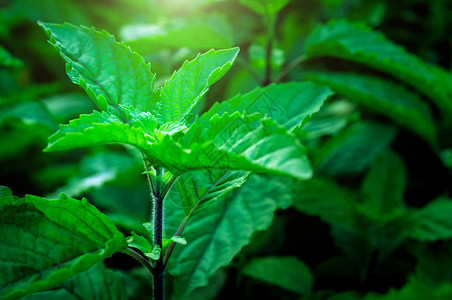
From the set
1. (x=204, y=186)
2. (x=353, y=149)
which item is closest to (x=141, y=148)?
(x=204, y=186)

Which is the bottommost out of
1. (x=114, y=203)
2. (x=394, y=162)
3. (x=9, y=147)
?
(x=394, y=162)

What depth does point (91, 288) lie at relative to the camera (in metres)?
1.04

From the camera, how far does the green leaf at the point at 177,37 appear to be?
1.47 meters

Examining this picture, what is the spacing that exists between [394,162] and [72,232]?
1.18 meters

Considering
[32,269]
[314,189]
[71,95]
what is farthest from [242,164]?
[71,95]

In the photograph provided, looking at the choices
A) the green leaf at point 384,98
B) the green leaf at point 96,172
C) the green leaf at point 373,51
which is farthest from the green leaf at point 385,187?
the green leaf at point 96,172

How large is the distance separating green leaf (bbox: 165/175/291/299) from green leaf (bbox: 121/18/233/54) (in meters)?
0.61

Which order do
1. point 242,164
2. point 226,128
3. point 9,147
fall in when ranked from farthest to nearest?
1. point 9,147
2. point 226,128
3. point 242,164

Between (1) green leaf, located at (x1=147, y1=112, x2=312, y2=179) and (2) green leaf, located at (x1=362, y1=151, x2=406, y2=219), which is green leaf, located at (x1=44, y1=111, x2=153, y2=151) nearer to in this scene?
(1) green leaf, located at (x1=147, y1=112, x2=312, y2=179)

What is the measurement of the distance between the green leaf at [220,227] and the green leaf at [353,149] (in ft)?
1.59

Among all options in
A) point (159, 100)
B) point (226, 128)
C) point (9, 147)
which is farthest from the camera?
point (9, 147)

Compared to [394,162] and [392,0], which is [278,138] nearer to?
[394,162]

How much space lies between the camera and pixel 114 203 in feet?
6.05

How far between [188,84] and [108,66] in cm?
20
